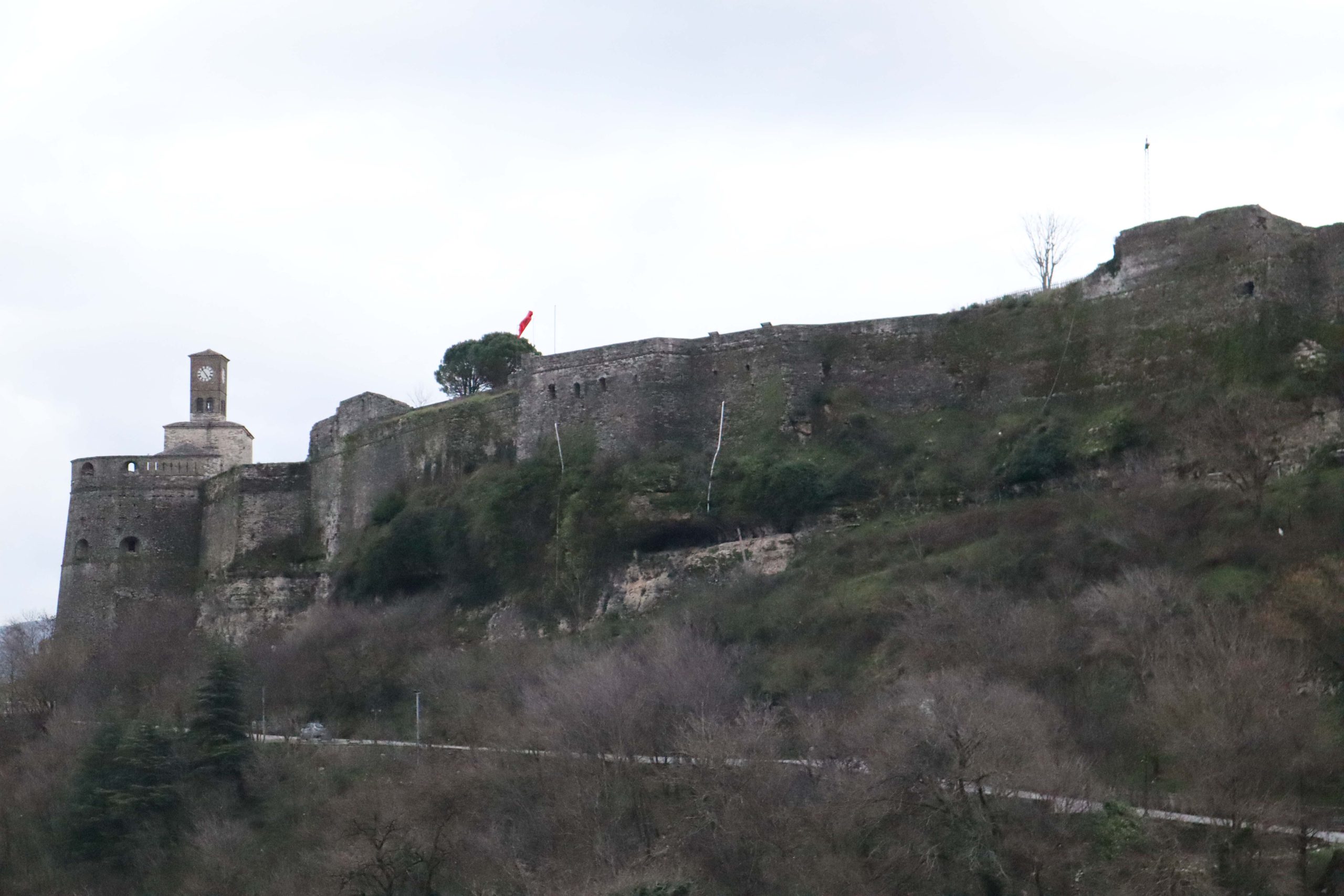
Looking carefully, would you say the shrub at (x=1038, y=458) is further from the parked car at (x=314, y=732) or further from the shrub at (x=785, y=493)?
the parked car at (x=314, y=732)

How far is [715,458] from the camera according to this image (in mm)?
53219

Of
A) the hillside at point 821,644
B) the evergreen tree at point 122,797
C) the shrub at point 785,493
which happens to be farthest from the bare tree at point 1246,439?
the evergreen tree at point 122,797

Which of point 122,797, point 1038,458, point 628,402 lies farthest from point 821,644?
point 122,797

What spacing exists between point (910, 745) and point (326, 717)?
1873 centimetres

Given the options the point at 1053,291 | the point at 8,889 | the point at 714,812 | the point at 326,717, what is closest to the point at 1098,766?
the point at 714,812

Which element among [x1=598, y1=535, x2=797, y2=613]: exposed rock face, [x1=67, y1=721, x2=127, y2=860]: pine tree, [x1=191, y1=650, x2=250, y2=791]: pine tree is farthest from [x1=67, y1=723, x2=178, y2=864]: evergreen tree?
[x1=598, y1=535, x2=797, y2=613]: exposed rock face

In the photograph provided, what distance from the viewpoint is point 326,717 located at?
5269 cm

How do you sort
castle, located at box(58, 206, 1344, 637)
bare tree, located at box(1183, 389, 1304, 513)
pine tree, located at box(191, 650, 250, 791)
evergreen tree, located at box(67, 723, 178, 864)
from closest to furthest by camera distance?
bare tree, located at box(1183, 389, 1304, 513)
castle, located at box(58, 206, 1344, 637)
evergreen tree, located at box(67, 723, 178, 864)
pine tree, located at box(191, 650, 250, 791)

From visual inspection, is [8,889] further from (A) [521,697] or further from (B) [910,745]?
(B) [910,745]

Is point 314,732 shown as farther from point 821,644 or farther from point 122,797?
point 821,644

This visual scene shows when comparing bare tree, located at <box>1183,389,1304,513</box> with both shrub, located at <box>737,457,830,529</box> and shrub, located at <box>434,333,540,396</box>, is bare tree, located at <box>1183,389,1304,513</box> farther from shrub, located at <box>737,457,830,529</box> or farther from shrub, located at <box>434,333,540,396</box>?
shrub, located at <box>434,333,540,396</box>

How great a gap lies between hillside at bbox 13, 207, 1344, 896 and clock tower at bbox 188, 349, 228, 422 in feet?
43.5

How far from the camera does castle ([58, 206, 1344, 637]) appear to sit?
4794 centimetres

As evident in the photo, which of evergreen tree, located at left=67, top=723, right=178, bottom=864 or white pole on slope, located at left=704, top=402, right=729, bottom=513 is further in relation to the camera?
white pole on slope, located at left=704, top=402, right=729, bottom=513
